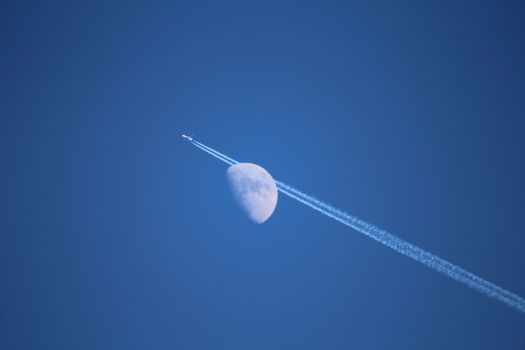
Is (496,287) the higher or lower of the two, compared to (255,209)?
higher

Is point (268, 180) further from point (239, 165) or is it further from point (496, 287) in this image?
point (496, 287)

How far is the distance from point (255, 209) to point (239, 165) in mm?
4529

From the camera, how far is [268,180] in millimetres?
30938

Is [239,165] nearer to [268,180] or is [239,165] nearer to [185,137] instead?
[268,180]

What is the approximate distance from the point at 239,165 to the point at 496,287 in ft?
86.2

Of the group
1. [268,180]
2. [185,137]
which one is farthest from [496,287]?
[185,137]

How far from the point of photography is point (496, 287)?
30.8 meters

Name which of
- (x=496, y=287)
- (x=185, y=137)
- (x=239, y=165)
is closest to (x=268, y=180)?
(x=239, y=165)

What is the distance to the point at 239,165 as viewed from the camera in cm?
3098

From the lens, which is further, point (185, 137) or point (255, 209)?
point (185, 137)

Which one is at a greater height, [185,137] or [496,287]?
[496,287]

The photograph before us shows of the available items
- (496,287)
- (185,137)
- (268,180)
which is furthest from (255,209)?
(496,287)

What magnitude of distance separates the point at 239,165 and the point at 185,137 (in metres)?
5.83

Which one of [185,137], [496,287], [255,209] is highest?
[496,287]
